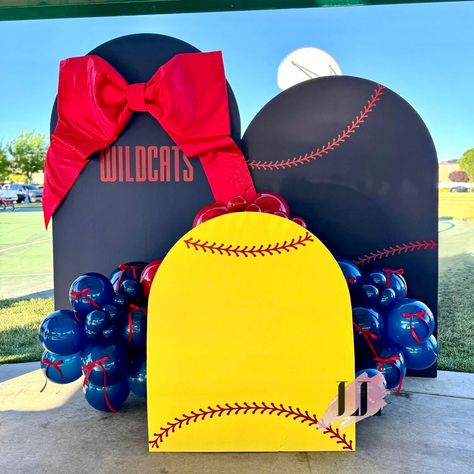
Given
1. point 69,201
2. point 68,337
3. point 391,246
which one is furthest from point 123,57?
point 391,246

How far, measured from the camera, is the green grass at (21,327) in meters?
3.99

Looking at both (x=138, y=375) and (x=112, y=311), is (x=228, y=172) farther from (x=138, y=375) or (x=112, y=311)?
(x=138, y=375)

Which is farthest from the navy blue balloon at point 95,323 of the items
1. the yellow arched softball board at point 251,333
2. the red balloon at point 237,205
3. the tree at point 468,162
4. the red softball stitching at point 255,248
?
the tree at point 468,162

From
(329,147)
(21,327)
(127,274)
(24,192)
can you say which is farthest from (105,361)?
(24,192)

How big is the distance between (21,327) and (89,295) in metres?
2.73

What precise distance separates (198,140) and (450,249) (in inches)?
174

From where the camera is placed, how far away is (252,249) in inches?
86.0

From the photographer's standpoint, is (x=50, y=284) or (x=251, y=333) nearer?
(x=251, y=333)

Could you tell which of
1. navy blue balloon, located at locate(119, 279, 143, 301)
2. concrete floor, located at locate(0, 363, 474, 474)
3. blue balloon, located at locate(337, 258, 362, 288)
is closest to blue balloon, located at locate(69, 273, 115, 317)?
navy blue balloon, located at locate(119, 279, 143, 301)

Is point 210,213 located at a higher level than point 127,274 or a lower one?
higher

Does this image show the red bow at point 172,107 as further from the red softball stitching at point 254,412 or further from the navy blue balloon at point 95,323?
the red softball stitching at point 254,412

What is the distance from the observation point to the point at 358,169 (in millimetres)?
3148

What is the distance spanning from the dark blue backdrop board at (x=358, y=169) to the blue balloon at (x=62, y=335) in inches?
59.5

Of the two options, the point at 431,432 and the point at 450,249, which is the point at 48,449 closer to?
the point at 431,432
